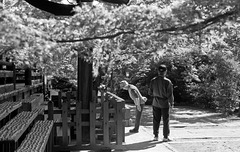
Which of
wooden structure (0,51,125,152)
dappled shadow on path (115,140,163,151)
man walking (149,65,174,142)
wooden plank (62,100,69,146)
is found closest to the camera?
wooden structure (0,51,125,152)

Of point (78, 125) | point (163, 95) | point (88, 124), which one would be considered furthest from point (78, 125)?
point (163, 95)

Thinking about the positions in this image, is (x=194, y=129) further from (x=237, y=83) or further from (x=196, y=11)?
(x=196, y=11)

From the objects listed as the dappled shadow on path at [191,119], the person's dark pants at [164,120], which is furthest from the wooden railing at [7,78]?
the dappled shadow on path at [191,119]

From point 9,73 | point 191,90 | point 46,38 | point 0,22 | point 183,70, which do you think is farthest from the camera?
point 183,70

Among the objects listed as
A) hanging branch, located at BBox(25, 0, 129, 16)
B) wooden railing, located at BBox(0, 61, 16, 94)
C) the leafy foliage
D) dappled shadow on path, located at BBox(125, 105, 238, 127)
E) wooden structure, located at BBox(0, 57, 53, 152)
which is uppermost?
hanging branch, located at BBox(25, 0, 129, 16)

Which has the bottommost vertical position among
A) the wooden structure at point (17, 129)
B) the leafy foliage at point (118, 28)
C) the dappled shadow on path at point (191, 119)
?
the dappled shadow on path at point (191, 119)

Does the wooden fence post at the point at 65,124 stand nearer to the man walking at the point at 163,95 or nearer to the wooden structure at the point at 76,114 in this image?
the wooden structure at the point at 76,114

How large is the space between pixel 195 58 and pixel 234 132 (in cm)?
1171

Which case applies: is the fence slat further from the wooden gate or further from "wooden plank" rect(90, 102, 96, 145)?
"wooden plank" rect(90, 102, 96, 145)

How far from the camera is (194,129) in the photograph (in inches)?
434

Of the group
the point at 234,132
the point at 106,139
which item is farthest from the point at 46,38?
the point at 234,132

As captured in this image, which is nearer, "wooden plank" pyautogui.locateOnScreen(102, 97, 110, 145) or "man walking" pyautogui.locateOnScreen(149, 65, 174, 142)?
"wooden plank" pyautogui.locateOnScreen(102, 97, 110, 145)

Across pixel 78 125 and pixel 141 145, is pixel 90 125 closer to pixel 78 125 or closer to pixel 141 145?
pixel 78 125

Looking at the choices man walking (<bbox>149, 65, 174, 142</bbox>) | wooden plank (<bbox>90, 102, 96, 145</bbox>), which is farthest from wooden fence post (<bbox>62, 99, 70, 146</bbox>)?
man walking (<bbox>149, 65, 174, 142</bbox>)
